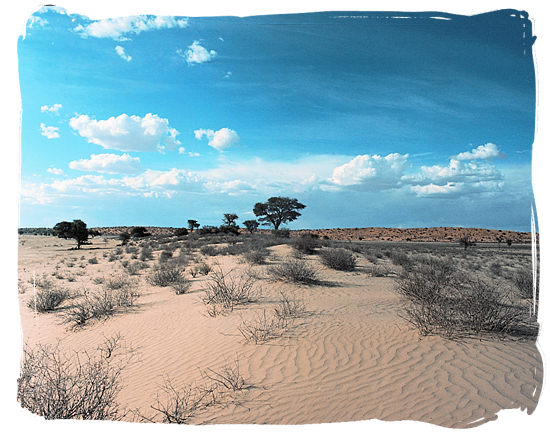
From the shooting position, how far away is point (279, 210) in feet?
113

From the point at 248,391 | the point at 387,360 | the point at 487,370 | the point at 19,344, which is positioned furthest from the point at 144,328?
the point at 487,370

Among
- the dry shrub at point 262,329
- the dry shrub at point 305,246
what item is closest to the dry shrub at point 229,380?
the dry shrub at point 262,329

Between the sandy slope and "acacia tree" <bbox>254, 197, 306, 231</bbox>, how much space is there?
2619 centimetres

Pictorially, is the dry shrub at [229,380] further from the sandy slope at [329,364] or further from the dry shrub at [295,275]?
the dry shrub at [295,275]

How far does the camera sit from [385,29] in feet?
10.6

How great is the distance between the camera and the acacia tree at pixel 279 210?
1331 inches

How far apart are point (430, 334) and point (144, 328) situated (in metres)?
5.57

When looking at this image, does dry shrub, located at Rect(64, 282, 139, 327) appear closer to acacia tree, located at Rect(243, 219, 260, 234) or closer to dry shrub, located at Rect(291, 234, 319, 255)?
dry shrub, located at Rect(291, 234, 319, 255)

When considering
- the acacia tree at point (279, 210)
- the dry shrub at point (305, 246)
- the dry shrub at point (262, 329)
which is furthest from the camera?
the acacia tree at point (279, 210)

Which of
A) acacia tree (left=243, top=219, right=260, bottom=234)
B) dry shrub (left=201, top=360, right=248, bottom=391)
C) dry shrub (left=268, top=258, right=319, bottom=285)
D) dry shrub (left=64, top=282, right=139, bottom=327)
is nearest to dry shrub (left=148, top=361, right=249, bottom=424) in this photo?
dry shrub (left=201, top=360, right=248, bottom=391)

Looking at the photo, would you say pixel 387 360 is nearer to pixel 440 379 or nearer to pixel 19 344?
pixel 440 379

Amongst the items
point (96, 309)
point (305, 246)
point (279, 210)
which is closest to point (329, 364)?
point (96, 309)

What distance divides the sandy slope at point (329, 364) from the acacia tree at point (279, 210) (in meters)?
26.2

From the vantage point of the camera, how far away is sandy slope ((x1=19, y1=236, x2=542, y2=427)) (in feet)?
10.3
